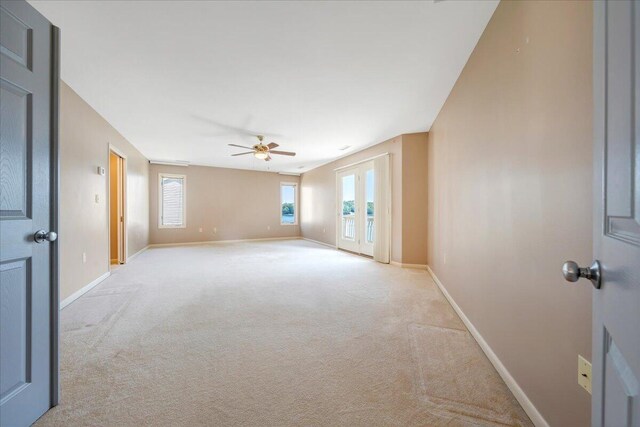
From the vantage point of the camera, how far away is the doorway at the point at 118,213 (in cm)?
465

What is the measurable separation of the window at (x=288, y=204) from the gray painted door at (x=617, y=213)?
841 cm

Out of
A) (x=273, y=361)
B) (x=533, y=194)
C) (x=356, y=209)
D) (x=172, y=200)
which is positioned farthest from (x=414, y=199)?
(x=172, y=200)

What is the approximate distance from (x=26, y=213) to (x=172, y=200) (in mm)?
6670

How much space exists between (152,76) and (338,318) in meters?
3.03

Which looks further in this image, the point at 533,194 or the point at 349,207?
the point at 349,207

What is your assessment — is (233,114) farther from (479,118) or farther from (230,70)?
(479,118)

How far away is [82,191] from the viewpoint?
3113mm

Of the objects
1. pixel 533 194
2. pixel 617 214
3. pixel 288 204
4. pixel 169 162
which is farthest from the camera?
pixel 288 204

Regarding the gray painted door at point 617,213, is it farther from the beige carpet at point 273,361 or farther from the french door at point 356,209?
the french door at point 356,209

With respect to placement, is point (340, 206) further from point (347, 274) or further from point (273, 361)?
point (273, 361)

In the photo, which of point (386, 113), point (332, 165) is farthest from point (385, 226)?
point (332, 165)

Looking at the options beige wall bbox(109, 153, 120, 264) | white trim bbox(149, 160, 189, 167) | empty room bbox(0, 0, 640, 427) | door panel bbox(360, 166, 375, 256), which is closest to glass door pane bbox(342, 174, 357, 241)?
door panel bbox(360, 166, 375, 256)

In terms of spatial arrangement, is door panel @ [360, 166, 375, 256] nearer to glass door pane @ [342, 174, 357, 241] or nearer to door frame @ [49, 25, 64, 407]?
glass door pane @ [342, 174, 357, 241]

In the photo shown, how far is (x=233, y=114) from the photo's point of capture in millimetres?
3559
